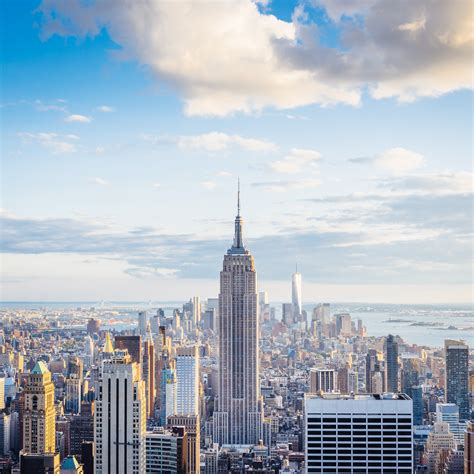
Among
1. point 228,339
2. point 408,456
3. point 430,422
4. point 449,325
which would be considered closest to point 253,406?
point 228,339

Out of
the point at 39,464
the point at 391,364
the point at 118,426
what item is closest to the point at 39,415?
the point at 39,464

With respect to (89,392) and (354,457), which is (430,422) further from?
(89,392)

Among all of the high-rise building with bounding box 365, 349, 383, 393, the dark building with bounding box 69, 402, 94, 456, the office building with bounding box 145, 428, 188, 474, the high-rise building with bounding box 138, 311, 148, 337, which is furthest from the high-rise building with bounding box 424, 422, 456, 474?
the high-rise building with bounding box 138, 311, 148, 337

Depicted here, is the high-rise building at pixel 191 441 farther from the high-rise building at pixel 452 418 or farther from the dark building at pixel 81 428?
the high-rise building at pixel 452 418

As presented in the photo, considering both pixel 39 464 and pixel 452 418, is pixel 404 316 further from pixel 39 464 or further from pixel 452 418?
pixel 39 464

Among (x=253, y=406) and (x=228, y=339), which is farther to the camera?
(x=228, y=339)

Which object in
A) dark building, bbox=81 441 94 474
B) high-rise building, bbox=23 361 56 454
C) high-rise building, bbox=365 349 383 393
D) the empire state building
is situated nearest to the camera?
dark building, bbox=81 441 94 474

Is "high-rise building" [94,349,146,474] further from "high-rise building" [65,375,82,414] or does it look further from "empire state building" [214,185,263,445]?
"empire state building" [214,185,263,445]
